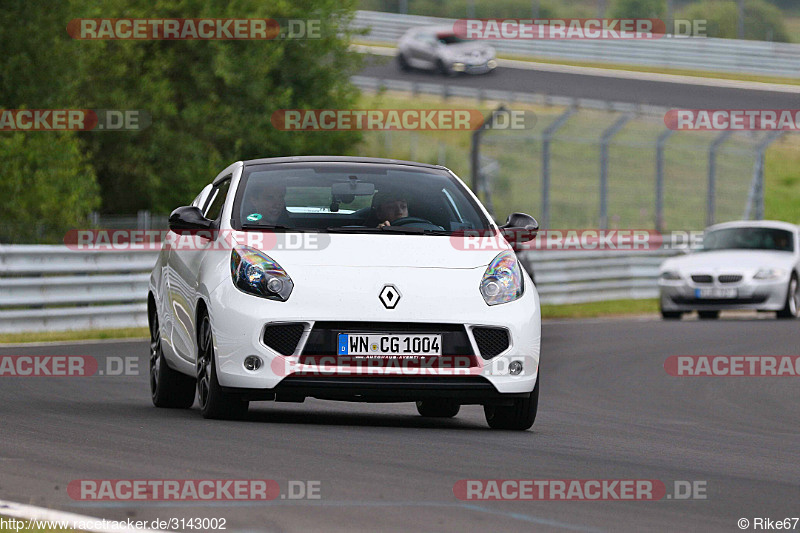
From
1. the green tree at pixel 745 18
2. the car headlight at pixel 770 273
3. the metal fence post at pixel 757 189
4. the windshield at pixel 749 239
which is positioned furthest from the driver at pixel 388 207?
the green tree at pixel 745 18

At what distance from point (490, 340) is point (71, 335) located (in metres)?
9.89

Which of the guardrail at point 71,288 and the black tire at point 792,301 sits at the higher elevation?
the guardrail at point 71,288

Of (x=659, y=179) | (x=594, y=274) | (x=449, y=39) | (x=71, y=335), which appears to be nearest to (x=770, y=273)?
(x=594, y=274)

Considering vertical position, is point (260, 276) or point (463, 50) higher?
point (260, 276)

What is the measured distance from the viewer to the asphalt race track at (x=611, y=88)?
47.3m

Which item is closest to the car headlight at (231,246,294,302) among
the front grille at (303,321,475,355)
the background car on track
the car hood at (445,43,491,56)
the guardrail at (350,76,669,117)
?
the front grille at (303,321,475,355)

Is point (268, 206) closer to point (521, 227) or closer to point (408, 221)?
point (408, 221)

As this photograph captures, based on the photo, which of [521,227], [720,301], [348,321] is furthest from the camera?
[720,301]

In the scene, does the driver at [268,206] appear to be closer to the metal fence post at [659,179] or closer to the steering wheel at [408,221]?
the steering wheel at [408,221]

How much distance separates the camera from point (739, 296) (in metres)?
22.8

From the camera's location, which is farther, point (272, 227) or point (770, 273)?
point (770, 273)

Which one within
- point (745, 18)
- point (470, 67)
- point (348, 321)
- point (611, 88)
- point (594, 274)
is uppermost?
point (745, 18)

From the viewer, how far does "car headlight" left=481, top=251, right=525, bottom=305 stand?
9.05m

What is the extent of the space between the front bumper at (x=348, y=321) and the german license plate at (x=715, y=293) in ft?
46.9
